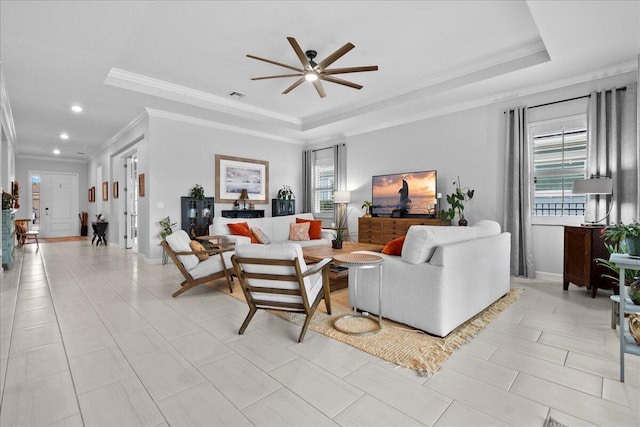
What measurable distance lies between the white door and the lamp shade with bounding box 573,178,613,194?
1438 cm

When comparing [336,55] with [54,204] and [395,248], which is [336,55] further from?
[54,204]

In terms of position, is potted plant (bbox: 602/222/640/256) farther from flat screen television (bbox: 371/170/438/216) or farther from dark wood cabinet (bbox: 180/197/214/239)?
dark wood cabinet (bbox: 180/197/214/239)

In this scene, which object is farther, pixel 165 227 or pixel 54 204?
pixel 54 204

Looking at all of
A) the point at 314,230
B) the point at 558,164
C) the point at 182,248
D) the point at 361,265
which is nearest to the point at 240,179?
the point at 314,230

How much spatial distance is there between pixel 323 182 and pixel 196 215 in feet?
11.1

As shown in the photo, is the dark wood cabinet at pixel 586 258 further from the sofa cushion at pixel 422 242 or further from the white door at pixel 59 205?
the white door at pixel 59 205

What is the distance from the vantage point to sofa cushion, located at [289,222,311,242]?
19.3 feet

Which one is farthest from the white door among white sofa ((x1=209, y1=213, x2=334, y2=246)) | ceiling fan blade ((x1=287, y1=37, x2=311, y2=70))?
ceiling fan blade ((x1=287, y1=37, x2=311, y2=70))

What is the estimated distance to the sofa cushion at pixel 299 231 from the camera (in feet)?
19.3

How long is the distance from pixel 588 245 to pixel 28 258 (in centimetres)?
975

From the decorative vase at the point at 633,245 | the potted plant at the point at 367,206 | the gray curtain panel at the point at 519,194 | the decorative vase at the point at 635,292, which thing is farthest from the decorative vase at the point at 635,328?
the potted plant at the point at 367,206

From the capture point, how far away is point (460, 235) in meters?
2.96

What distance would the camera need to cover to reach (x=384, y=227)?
6254 millimetres

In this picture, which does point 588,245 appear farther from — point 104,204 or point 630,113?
point 104,204
